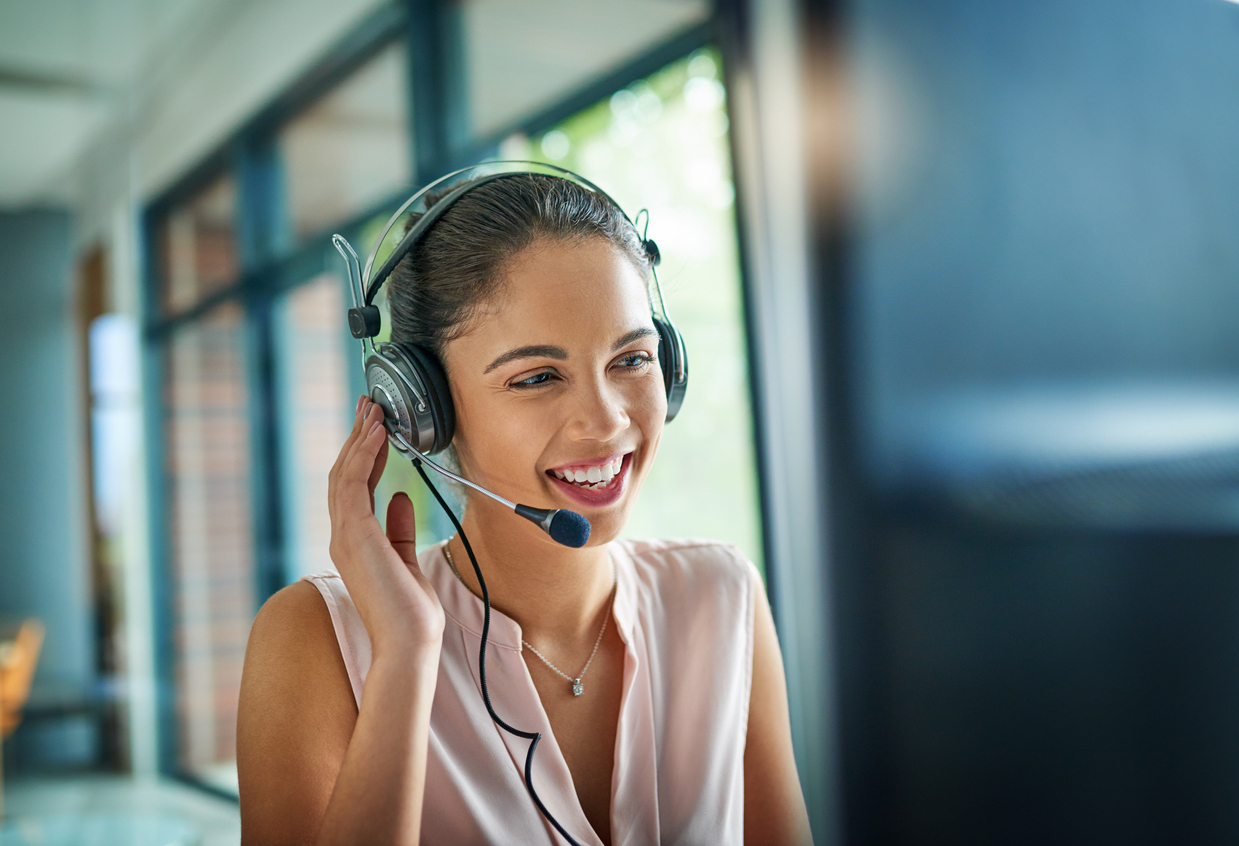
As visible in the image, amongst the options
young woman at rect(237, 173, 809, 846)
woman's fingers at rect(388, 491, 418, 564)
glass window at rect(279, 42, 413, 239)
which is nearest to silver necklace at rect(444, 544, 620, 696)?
young woman at rect(237, 173, 809, 846)

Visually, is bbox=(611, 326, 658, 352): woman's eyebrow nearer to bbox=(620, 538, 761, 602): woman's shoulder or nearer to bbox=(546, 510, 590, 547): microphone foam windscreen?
bbox=(546, 510, 590, 547): microphone foam windscreen

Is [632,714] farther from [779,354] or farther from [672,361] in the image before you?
[779,354]

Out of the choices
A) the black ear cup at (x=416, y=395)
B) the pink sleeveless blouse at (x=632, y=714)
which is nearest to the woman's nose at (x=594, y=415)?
the black ear cup at (x=416, y=395)

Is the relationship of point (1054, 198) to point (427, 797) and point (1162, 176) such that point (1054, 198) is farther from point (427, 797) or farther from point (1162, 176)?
point (427, 797)

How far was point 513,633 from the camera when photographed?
3.50ft

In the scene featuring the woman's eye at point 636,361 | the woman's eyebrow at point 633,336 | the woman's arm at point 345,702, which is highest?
the woman's eyebrow at point 633,336

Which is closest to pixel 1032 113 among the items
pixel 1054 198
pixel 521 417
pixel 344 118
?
pixel 1054 198

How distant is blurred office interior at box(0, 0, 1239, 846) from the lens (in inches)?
61.1

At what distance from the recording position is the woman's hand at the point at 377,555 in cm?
90

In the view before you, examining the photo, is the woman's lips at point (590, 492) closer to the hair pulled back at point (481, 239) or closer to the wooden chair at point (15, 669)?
the hair pulled back at point (481, 239)

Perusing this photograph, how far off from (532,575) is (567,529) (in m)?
0.22

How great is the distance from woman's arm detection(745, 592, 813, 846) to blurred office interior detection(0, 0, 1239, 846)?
53 cm

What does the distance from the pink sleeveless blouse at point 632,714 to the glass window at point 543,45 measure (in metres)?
1.92

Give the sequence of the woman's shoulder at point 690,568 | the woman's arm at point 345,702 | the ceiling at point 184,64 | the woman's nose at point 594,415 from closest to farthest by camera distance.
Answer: the woman's arm at point 345,702 → the woman's nose at point 594,415 → the woman's shoulder at point 690,568 → the ceiling at point 184,64
